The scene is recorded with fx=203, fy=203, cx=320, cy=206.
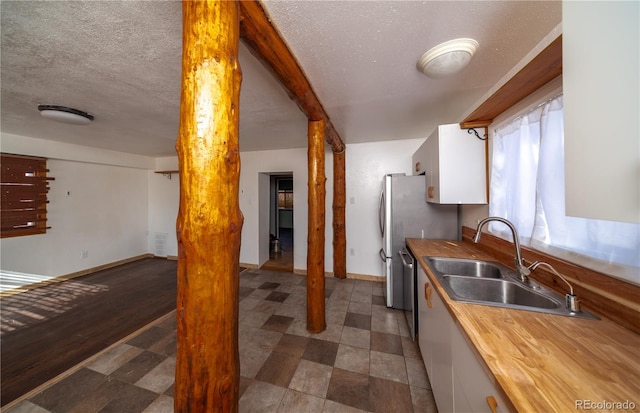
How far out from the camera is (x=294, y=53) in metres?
1.35

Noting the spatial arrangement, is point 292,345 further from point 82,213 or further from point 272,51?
point 82,213

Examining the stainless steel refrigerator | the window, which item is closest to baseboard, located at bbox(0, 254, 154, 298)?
the window

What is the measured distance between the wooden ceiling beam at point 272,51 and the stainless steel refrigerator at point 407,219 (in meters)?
1.49

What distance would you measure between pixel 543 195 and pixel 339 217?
2514 millimetres

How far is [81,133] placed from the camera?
3.11 m

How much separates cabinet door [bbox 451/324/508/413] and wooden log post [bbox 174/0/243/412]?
969 millimetres

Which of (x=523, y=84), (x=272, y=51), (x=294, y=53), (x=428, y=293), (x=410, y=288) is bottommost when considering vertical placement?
(x=410, y=288)

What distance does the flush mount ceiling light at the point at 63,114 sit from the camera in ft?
6.95

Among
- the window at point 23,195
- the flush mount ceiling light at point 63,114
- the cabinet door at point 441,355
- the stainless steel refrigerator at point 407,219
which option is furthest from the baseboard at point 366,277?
the window at point 23,195

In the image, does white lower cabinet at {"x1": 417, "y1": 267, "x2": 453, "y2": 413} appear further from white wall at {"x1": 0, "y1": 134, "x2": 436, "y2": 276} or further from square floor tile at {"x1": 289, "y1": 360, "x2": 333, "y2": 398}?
white wall at {"x1": 0, "y1": 134, "x2": 436, "y2": 276}

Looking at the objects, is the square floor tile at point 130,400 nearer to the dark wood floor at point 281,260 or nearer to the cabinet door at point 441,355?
the cabinet door at point 441,355

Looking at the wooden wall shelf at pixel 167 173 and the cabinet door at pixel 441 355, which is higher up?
the wooden wall shelf at pixel 167 173

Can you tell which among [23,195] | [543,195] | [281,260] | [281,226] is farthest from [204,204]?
[281,226]

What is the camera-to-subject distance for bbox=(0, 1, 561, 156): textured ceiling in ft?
3.43
